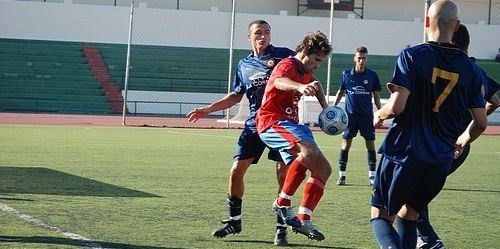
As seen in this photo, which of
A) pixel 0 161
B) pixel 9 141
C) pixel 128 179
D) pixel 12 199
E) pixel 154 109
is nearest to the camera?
pixel 12 199

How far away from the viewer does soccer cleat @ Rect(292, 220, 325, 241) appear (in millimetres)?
8125

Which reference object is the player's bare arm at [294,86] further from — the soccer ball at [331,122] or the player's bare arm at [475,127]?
the player's bare arm at [475,127]

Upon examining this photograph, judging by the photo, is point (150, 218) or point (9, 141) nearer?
point (150, 218)

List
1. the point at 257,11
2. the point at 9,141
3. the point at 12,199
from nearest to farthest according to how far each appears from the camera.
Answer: the point at 12,199 < the point at 9,141 < the point at 257,11

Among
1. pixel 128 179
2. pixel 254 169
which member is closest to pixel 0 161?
pixel 128 179

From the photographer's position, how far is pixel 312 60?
8406 millimetres

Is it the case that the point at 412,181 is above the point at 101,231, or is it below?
above

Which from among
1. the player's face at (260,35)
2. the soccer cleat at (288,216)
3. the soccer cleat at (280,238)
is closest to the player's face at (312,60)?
the player's face at (260,35)

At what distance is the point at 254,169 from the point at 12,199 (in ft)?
20.7

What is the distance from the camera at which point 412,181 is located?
6.41m

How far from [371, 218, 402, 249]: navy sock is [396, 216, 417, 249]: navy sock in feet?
0.44

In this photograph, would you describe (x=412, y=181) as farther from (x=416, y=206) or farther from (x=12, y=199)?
(x=12, y=199)

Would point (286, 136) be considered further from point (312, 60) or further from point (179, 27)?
point (179, 27)

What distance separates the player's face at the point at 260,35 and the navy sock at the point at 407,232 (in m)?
3.11
